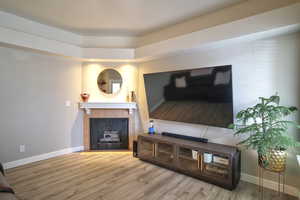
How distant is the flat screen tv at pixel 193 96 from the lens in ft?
7.89

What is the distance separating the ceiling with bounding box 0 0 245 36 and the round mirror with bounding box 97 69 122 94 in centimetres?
100

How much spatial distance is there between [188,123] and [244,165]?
3.53ft

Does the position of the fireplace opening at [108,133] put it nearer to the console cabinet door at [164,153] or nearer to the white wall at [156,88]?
the white wall at [156,88]

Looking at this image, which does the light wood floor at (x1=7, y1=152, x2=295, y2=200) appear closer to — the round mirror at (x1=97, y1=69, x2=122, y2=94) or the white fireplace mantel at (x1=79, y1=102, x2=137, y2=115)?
the white fireplace mantel at (x1=79, y1=102, x2=137, y2=115)

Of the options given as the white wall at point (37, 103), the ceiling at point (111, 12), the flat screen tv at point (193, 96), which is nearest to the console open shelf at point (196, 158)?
the flat screen tv at point (193, 96)

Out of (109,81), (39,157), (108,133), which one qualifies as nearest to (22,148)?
(39,157)

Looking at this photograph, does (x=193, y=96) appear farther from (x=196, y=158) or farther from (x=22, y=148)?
(x=22, y=148)

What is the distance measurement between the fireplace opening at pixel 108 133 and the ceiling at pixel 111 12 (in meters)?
2.11

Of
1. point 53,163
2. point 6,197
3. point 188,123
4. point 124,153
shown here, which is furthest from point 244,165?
point 53,163

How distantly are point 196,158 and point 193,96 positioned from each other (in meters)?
1.02

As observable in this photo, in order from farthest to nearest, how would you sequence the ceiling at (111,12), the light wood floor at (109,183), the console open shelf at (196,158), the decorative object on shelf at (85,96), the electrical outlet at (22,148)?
1. the decorative object on shelf at (85,96)
2. the electrical outlet at (22,148)
3. the ceiling at (111,12)
4. the console open shelf at (196,158)
5. the light wood floor at (109,183)

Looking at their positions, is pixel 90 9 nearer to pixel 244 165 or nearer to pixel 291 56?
pixel 291 56

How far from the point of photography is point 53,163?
3.00 metres

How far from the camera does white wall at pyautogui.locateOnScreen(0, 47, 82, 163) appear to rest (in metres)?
2.77
